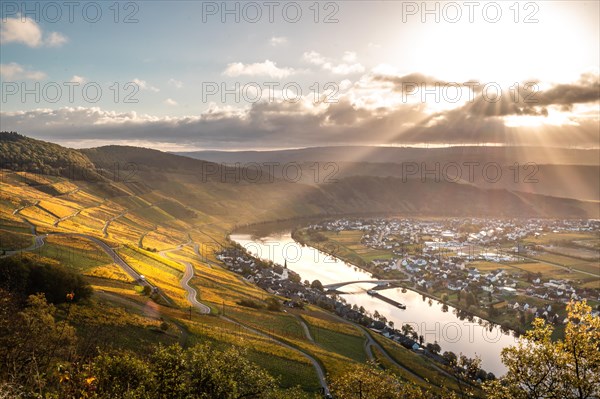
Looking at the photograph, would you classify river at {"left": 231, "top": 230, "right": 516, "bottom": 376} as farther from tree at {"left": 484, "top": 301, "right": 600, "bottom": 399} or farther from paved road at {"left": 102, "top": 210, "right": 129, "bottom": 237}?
paved road at {"left": 102, "top": 210, "right": 129, "bottom": 237}

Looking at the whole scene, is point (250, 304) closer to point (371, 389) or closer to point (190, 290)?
point (190, 290)

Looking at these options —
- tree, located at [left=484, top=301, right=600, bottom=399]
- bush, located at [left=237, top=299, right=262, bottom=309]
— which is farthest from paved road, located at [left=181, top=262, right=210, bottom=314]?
tree, located at [left=484, top=301, right=600, bottom=399]

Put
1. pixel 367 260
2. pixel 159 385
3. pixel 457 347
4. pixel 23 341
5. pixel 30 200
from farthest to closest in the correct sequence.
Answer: pixel 367 260 < pixel 30 200 < pixel 457 347 < pixel 23 341 < pixel 159 385

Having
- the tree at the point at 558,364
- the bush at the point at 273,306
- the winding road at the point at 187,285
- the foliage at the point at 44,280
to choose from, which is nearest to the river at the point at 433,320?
the bush at the point at 273,306

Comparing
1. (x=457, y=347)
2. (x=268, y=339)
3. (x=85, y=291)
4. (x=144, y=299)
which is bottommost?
(x=457, y=347)

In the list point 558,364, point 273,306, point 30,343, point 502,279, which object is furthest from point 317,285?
point 558,364

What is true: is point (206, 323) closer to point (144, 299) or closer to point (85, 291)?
point (144, 299)

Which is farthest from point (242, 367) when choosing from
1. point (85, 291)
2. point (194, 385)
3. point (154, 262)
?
point (154, 262)

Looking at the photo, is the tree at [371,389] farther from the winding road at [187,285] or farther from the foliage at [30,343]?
the winding road at [187,285]
